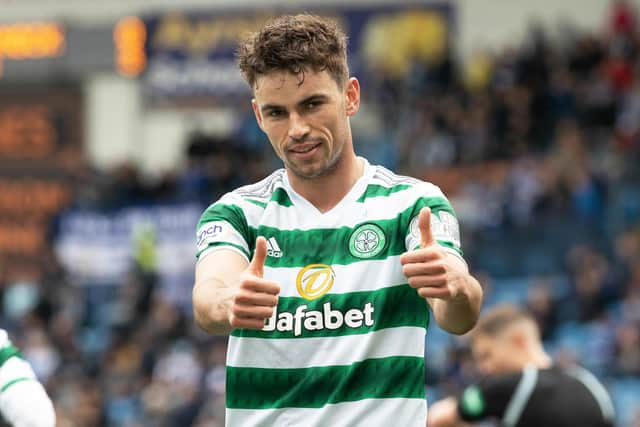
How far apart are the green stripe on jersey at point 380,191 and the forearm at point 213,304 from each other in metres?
0.51

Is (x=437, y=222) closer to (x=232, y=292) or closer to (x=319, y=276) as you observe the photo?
(x=319, y=276)

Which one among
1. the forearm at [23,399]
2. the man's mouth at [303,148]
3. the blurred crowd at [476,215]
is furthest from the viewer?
the blurred crowd at [476,215]

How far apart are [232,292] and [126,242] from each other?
14.9 meters

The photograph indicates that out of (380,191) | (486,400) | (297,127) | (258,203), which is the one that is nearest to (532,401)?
(486,400)

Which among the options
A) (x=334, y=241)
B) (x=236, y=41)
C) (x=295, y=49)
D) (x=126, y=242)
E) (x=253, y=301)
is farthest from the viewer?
(x=236, y=41)

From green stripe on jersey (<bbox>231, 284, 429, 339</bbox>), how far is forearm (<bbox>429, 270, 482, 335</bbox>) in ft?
0.59

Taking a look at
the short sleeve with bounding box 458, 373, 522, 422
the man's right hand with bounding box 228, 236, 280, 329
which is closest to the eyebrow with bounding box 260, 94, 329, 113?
the man's right hand with bounding box 228, 236, 280, 329

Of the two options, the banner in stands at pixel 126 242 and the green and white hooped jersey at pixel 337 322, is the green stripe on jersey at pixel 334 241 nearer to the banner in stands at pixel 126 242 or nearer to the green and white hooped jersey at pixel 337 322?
the green and white hooped jersey at pixel 337 322

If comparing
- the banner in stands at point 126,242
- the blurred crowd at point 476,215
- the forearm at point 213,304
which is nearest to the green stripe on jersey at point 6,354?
the forearm at point 213,304

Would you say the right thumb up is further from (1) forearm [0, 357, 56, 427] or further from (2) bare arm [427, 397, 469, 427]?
(2) bare arm [427, 397, 469, 427]

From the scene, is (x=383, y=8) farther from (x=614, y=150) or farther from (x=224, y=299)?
(x=224, y=299)

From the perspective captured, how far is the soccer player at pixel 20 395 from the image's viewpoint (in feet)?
13.4

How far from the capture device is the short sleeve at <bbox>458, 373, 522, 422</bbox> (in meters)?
Result: 5.52

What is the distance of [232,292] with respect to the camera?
10.9ft
